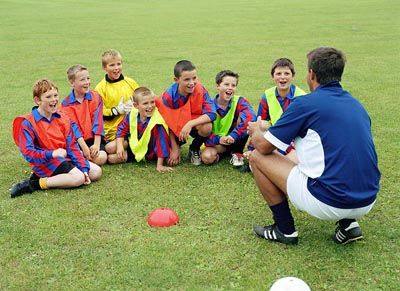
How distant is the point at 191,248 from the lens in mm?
4527

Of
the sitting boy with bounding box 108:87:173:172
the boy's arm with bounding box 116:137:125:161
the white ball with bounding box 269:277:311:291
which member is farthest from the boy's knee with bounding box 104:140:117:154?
the white ball with bounding box 269:277:311:291

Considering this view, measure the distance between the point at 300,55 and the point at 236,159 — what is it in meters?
9.69

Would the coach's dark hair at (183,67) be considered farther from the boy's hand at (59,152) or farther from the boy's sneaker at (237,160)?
the boy's hand at (59,152)

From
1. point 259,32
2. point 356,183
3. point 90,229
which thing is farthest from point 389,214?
point 259,32

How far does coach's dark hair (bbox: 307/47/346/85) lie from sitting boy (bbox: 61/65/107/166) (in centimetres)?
343

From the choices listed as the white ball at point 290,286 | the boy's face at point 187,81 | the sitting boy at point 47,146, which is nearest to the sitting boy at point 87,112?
the sitting boy at point 47,146

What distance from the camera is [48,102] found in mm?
5910

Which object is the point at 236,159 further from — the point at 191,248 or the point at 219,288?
the point at 219,288

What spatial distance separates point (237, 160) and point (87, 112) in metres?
2.02

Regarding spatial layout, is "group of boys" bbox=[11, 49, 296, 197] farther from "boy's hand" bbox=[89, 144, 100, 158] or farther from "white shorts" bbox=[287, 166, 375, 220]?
"white shorts" bbox=[287, 166, 375, 220]

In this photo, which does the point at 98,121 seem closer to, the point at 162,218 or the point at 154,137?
the point at 154,137

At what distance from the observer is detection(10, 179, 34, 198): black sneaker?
579 centimetres

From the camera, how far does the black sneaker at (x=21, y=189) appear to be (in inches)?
228

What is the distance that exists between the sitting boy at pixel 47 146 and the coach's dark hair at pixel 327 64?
287cm
